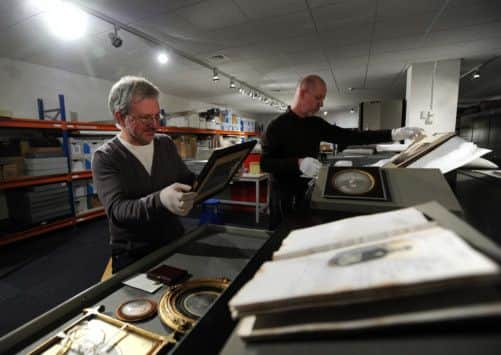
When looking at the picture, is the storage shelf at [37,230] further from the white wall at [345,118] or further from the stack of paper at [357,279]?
the white wall at [345,118]

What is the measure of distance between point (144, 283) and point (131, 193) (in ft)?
1.69

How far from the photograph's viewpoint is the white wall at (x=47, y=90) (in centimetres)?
354

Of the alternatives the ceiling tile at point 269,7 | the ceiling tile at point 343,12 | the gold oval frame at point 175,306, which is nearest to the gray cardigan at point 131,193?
the gold oval frame at point 175,306

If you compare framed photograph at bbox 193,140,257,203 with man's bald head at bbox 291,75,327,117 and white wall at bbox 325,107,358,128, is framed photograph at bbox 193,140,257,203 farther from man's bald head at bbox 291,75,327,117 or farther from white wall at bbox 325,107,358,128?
white wall at bbox 325,107,358,128

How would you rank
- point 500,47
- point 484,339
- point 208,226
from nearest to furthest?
point 484,339
point 208,226
point 500,47

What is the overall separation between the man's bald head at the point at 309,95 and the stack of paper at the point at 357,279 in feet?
4.97

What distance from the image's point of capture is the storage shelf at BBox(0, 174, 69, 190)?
2.96m

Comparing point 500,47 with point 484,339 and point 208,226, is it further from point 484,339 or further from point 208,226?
point 484,339

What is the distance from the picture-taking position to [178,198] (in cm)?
85

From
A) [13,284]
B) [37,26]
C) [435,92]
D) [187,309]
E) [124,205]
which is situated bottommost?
[13,284]

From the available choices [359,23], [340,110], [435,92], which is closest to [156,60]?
[359,23]

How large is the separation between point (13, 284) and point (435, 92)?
20.3 ft

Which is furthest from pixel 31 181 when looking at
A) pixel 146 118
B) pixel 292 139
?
pixel 292 139

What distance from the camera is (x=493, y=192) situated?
815 millimetres
